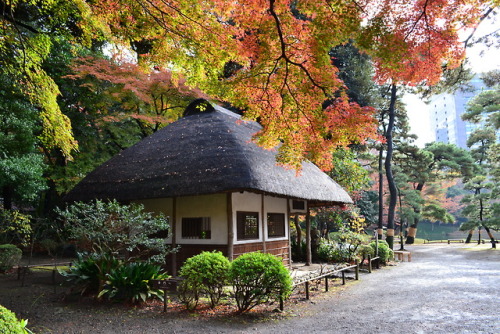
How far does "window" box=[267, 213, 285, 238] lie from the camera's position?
1138 cm

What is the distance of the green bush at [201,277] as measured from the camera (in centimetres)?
628

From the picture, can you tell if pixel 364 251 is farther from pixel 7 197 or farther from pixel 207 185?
pixel 7 197

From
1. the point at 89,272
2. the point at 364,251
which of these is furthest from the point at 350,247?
the point at 89,272

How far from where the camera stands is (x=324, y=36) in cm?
563

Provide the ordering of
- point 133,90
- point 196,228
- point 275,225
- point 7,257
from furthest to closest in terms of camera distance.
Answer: point 133,90
point 275,225
point 7,257
point 196,228

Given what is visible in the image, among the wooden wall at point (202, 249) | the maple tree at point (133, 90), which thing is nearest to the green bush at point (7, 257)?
the maple tree at point (133, 90)

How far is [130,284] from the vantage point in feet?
22.1

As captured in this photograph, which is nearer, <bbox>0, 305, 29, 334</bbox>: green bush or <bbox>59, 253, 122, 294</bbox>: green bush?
<bbox>0, 305, 29, 334</bbox>: green bush

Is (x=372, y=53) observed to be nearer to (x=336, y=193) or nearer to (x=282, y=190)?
(x=282, y=190)

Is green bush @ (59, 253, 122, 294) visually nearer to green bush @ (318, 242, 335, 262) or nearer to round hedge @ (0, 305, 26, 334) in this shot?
round hedge @ (0, 305, 26, 334)

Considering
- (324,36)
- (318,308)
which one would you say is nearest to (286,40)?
(324,36)

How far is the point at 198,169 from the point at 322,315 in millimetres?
4543

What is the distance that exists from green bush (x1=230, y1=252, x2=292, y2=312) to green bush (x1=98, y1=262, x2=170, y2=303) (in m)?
1.83

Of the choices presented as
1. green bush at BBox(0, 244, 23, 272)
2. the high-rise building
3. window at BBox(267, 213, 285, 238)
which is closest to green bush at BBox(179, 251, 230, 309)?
window at BBox(267, 213, 285, 238)
